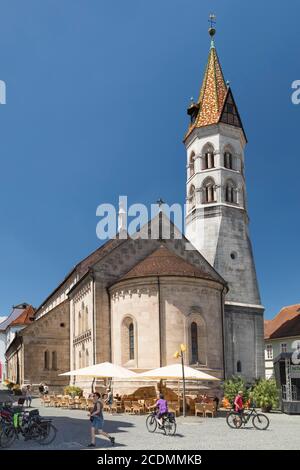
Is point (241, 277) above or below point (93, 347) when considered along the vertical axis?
Result: above

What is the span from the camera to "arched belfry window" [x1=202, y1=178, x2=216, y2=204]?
4899 cm

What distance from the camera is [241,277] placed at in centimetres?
4719

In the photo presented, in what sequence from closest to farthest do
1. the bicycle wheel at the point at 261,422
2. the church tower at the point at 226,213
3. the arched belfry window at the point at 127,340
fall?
1. the bicycle wheel at the point at 261,422
2. the arched belfry window at the point at 127,340
3. the church tower at the point at 226,213

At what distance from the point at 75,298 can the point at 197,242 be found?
1124 centimetres

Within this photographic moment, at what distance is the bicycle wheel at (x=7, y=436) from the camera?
54.1 feet

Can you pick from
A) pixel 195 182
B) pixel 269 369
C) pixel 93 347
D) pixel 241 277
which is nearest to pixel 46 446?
pixel 93 347

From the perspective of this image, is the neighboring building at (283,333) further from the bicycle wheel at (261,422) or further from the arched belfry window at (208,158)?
the bicycle wheel at (261,422)

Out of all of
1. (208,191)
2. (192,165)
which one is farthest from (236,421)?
(192,165)

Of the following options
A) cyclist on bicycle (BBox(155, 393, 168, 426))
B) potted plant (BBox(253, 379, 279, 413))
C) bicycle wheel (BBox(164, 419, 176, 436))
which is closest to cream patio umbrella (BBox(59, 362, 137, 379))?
potted plant (BBox(253, 379, 279, 413))

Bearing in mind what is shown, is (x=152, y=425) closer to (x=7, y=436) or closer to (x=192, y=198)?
(x=7, y=436)

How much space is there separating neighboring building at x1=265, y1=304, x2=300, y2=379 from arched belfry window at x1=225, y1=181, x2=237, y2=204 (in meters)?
19.6

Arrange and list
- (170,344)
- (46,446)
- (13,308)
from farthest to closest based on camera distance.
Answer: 1. (13,308)
2. (170,344)
3. (46,446)

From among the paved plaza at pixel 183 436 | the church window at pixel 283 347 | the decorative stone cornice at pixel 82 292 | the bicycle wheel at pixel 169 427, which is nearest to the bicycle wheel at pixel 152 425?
the paved plaza at pixel 183 436
